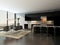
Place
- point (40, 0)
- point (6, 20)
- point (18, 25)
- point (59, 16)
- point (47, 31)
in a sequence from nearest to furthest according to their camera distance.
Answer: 1. point (40, 0)
2. point (47, 31)
3. point (59, 16)
4. point (6, 20)
5. point (18, 25)

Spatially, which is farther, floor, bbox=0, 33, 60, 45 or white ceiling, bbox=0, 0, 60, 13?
white ceiling, bbox=0, 0, 60, 13

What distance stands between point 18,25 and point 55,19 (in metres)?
4.85

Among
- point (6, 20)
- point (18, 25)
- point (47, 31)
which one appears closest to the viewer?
point (47, 31)

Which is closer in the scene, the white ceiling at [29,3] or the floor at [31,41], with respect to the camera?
the floor at [31,41]

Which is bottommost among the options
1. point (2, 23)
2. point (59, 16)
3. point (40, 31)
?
point (40, 31)

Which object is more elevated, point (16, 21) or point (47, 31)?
point (16, 21)

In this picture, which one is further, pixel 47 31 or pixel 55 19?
pixel 55 19

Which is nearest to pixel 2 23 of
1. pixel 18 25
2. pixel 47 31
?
pixel 18 25

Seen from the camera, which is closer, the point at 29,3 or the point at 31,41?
the point at 31,41

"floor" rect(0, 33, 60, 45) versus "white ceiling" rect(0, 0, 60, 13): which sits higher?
"white ceiling" rect(0, 0, 60, 13)

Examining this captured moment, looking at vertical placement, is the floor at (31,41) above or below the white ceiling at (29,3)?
below

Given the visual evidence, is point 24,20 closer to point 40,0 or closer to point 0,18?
point 0,18

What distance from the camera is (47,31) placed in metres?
9.68

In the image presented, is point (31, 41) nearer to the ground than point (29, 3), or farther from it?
nearer to the ground
